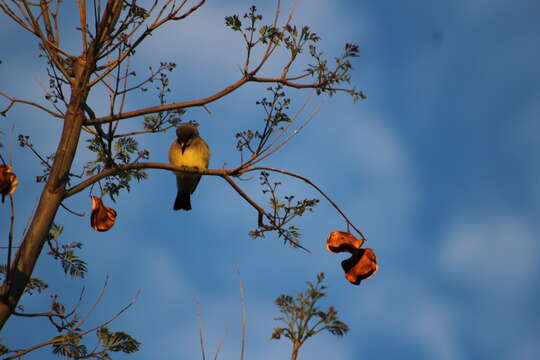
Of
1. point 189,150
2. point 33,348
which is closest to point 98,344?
point 33,348

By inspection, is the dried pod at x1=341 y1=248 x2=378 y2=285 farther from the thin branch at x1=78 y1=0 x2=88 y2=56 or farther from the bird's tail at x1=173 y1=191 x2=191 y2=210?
the bird's tail at x1=173 y1=191 x2=191 y2=210

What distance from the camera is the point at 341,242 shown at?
15.8 ft

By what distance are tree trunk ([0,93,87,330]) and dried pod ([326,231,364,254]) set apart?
7.10 feet

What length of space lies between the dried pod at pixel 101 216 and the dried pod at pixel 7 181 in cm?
87

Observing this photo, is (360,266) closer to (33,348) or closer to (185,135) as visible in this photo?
(33,348)

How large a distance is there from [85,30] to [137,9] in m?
0.75

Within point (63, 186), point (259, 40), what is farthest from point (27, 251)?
point (259, 40)

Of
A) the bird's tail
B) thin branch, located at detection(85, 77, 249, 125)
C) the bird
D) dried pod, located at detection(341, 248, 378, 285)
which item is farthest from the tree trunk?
the bird's tail

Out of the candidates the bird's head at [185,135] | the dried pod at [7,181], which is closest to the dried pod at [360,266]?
the dried pod at [7,181]

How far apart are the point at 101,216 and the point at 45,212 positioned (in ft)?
2.05

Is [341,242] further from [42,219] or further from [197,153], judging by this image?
[197,153]

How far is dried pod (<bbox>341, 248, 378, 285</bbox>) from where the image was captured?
4695 mm

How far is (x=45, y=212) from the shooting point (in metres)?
4.43

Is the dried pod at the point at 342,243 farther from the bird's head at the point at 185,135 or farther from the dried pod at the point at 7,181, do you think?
the bird's head at the point at 185,135
